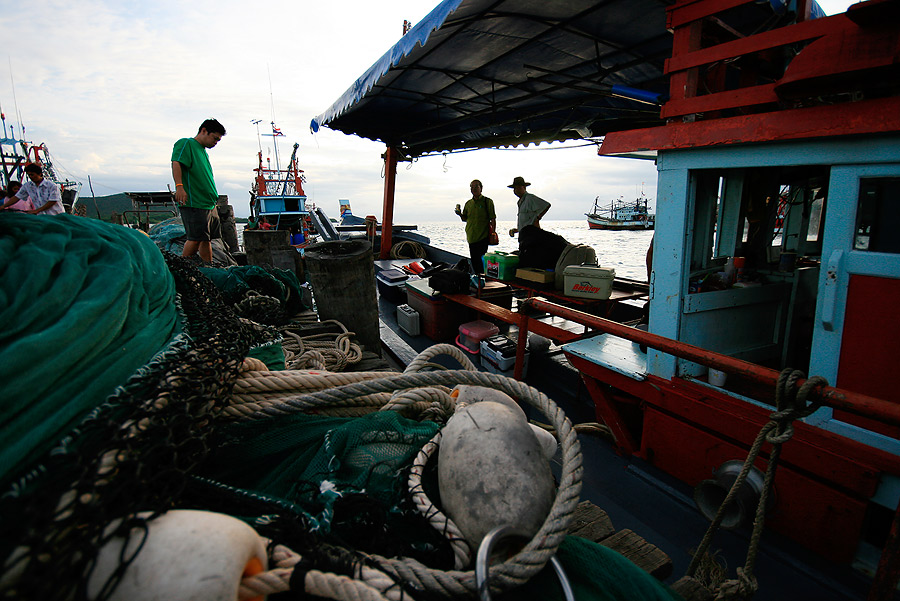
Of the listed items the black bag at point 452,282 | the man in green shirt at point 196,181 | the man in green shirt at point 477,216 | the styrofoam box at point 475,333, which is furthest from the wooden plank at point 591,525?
the man in green shirt at point 477,216

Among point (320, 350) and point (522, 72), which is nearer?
point (320, 350)

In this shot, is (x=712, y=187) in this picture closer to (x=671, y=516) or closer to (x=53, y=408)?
(x=671, y=516)

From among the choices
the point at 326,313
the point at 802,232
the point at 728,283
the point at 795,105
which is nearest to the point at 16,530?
the point at 326,313

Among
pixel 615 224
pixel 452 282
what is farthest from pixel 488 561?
pixel 615 224

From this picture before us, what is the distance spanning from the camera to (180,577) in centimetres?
61

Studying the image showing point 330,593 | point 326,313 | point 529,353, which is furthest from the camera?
point 529,353

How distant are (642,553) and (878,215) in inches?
91.9

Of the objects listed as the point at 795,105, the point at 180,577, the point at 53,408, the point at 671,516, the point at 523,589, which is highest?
the point at 795,105

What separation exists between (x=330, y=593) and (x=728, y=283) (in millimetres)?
4164

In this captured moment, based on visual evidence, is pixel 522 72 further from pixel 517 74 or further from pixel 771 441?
pixel 771 441

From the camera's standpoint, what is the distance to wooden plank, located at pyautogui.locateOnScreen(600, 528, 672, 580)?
148cm

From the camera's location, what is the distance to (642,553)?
1.54 meters

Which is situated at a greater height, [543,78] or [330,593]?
[543,78]

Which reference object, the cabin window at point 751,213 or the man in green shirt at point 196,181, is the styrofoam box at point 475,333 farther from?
the man in green shirt at point 196,181
